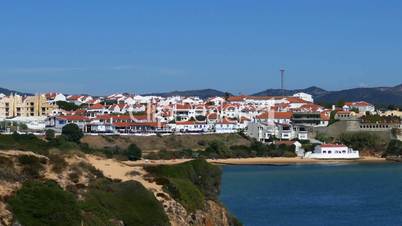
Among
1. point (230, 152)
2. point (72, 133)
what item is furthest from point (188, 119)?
point (72, 133)

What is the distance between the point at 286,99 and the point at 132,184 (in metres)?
78.7

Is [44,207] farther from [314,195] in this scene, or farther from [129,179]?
[314,195]

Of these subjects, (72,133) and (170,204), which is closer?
(170,204)

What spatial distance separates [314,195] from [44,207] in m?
22.0

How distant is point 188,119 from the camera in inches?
3093

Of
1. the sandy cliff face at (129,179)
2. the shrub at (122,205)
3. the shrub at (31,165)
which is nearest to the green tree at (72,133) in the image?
the sandy cliff face at (129,179)

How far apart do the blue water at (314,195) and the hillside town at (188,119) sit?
17.8 metres

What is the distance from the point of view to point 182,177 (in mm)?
20938

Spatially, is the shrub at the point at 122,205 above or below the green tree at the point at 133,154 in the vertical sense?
below

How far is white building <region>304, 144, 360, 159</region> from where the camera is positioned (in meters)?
61.0

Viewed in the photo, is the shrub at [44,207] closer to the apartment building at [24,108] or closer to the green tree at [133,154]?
the green tree at [133,154]

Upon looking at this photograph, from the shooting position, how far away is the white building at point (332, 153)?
61031 millimetres

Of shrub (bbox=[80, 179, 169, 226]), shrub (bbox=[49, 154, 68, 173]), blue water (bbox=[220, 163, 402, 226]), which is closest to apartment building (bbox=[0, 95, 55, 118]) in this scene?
blue water (bbox=[220, 163, 402, 226])

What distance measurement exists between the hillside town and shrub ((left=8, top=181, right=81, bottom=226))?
50.2m
